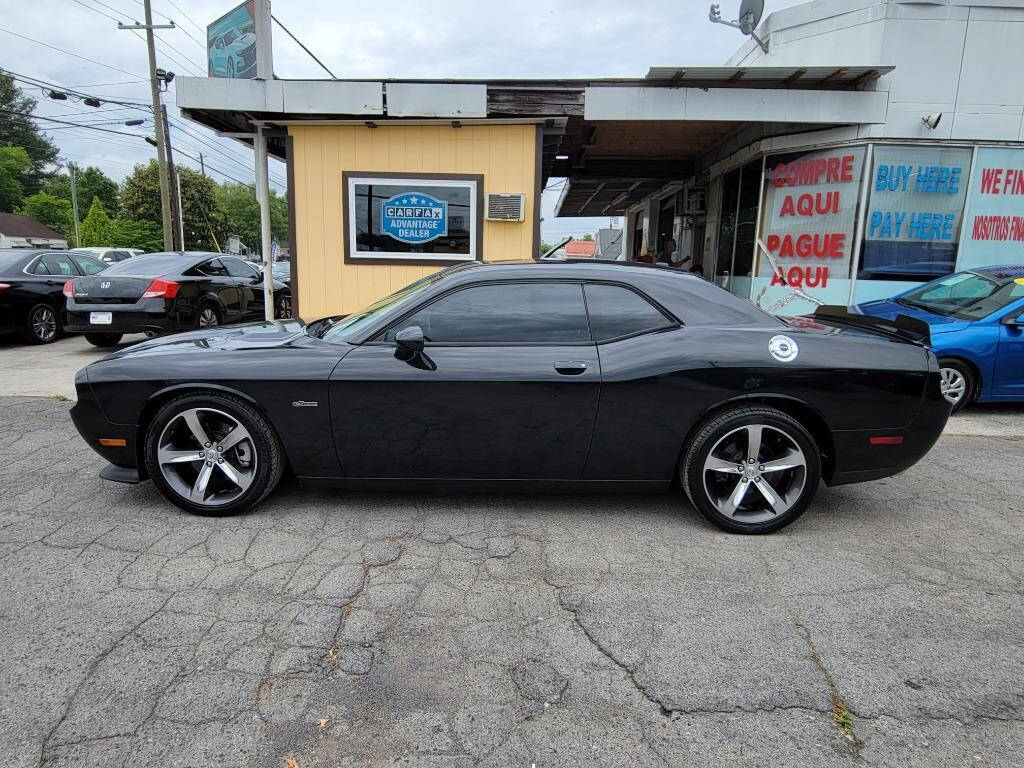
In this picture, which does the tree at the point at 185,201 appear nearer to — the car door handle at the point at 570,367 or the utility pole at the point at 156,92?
the utility pole at the point at 156,92

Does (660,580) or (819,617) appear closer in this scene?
(819,617)

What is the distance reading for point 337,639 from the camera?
2475 mm

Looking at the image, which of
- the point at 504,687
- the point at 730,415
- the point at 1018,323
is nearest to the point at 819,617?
the point at 730,415

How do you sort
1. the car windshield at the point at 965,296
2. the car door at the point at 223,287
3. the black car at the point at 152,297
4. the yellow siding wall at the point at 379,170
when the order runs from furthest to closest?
the car door at the point at 223,287 → the black car at the point at 152,297 → the yellow siding wall at the point at 379,170 → the car windshield at the point at 965,296

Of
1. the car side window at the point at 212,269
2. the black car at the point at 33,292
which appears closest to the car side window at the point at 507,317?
the car side window at the point at 212,269

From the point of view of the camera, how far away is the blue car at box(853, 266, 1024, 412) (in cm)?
595

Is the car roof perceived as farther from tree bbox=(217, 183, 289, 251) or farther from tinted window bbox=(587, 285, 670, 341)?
tree bbox=(217, 183, 289, 251)

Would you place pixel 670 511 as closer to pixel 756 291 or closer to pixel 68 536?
pixel 68 536

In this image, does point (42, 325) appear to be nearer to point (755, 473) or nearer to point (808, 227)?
point (755, 473)

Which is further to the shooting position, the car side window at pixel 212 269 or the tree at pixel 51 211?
the tree at pixel 51 211

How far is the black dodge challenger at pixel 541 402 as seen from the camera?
11.1ft

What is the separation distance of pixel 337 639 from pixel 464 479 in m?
1.21

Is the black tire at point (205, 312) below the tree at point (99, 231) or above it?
below

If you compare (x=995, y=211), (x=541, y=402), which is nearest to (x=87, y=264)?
(x=541, y=402)
